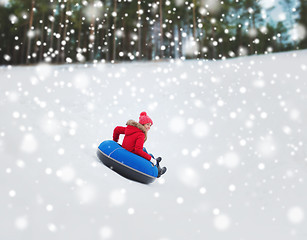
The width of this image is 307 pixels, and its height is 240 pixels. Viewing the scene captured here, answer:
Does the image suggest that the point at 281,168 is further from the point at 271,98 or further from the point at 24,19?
the point at 24,19

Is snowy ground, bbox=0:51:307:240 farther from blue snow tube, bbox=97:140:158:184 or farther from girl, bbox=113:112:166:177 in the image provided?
girl, bbox=113:112:166:177

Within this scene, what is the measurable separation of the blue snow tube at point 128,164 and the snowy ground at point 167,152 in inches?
6.4

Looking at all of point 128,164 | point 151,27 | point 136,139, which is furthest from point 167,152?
point 151,27

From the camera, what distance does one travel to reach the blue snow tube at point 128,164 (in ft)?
11.8

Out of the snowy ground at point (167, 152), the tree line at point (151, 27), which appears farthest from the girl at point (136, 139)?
the tree line at point (151, 27)

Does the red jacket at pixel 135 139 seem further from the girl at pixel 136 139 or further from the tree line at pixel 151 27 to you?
the tree line at pixel 151 27

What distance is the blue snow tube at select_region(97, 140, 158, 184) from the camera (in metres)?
3.61

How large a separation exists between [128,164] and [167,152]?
1978mm

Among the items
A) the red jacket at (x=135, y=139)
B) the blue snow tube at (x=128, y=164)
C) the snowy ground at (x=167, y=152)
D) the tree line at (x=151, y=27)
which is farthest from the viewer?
the tree line at (x=151, y=27)

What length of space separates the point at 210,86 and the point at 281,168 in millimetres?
3915

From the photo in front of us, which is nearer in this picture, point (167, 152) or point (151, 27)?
point (167, 152)

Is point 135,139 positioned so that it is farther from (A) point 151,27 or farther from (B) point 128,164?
(A) point 151,27

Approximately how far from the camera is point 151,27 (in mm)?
18219

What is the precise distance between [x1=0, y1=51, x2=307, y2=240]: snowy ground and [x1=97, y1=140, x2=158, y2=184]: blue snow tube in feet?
0.53
